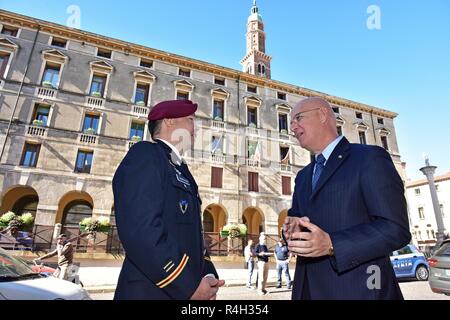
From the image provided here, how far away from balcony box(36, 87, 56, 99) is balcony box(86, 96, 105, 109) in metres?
2.05

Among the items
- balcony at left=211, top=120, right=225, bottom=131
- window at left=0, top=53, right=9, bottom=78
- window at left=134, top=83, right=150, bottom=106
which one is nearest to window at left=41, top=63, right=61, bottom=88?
window at left=0, top=53, right=9, bottom=78

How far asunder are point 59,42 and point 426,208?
51.7 metres

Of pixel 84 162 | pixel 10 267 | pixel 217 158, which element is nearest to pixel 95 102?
pixel 84 162

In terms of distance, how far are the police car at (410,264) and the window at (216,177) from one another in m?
11.7

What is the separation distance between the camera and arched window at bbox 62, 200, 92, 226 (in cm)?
1691

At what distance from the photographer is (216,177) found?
62.7ft

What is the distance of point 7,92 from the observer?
15.8 m

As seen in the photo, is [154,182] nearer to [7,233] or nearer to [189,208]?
[189,208]

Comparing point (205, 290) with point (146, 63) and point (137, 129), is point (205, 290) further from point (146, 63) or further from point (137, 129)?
point (146, 63)

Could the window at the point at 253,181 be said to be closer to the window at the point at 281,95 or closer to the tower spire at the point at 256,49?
the window at the point at 281,95

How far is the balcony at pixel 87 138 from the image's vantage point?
16641 mm

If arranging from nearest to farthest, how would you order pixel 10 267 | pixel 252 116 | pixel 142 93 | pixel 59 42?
pixel 10 267
pixel 59 42
pixel 142 93
pixel 252 116
